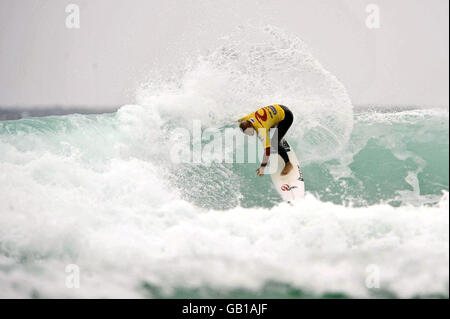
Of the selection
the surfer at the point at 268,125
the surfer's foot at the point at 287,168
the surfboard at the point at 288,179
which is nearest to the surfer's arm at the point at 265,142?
the surfer at the point at 268,125

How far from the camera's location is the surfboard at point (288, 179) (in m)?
5.04

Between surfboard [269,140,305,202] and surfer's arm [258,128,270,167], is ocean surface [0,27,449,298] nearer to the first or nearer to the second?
surfboard [269,140,305,202]

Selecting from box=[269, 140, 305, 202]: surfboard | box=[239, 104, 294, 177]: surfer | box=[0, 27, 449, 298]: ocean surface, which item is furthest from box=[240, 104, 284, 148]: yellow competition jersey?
box=[0, 27, 449, 298]: ocean surface

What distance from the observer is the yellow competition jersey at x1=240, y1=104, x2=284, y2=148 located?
503 cm

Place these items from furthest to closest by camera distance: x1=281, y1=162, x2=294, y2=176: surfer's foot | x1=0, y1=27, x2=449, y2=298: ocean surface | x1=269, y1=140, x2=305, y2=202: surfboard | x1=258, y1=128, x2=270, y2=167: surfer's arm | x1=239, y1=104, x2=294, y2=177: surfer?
x1=281, y1=162, x2=294, y2=176: surfer's foot, x1=269, y1=140, x2=305, y2=202: surfboard, x1=239, y1=104, x2=294, y2=177: surfer, x1=258, y1=128, x2=270, y2=167: surfer's arm, x1=0, y1=27, x2=449, y2=298: ocean surface

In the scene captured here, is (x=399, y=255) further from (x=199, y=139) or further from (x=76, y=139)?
(x=76, y=139)

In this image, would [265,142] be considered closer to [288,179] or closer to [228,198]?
[288,179]

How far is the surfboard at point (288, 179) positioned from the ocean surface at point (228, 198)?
18 centimetres

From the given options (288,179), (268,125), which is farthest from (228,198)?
(268,125)

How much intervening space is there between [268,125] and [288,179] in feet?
2.66

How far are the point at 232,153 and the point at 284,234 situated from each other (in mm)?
2526

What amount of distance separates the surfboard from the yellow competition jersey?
2.04 feet

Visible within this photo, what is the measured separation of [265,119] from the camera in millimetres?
5133

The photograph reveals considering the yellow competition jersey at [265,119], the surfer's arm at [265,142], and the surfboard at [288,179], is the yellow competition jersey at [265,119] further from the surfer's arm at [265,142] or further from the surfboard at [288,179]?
the surfboard at [288,179]
